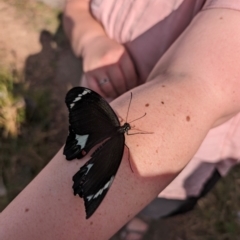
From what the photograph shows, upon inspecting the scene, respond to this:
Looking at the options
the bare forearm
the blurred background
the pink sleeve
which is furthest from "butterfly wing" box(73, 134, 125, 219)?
the blurred background

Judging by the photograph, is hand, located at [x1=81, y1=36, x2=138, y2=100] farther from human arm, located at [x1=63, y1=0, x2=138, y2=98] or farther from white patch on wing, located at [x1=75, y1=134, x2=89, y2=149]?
white patch on wing, located at [x1=75, y1=134, x2=89, y2=149]

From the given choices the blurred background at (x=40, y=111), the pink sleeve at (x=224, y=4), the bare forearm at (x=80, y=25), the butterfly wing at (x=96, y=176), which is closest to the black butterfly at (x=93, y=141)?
the butterfly wing at (x=96, y=176)

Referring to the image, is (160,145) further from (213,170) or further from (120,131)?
(213,170)

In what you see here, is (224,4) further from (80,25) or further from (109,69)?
(80,25)

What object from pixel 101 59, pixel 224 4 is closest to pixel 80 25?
pixel 101 59

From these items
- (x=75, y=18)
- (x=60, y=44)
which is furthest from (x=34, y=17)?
(x=75, y=18)
